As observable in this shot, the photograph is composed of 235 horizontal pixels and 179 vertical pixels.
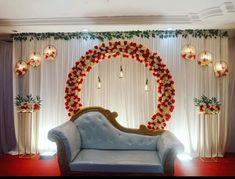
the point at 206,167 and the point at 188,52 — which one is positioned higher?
the point at 188,52

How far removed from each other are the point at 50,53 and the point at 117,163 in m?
3.06

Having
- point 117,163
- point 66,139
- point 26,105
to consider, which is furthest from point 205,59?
point 26,105

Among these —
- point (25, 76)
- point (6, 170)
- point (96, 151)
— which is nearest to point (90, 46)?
point (25, 76)

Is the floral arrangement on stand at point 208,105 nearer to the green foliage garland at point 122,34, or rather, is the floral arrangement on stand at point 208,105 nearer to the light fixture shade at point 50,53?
the green foliage garland at point 122,34

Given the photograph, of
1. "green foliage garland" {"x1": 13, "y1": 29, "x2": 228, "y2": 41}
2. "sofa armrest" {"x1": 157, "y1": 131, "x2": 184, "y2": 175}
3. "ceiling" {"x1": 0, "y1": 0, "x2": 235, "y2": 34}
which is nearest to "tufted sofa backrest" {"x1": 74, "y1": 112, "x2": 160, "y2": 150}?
"sofa armrest" {"x1": 157, "y1": 131, "x2": 184, "y2": 175}

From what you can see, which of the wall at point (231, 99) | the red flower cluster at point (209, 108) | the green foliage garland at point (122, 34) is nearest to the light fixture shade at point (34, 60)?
the green foliage garland at point (122, 34)

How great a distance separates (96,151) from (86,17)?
2.42 m

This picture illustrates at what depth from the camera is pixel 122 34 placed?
19.2 feet

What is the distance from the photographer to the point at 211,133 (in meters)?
5.59

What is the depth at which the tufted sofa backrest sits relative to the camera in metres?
4.41

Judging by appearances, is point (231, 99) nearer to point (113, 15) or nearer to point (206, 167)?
point (206, 167)

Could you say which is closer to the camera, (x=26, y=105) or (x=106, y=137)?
(x=106, y=137)

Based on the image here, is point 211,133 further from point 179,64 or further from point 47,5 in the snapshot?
point 47,5

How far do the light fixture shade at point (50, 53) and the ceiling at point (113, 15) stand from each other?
0.42m
